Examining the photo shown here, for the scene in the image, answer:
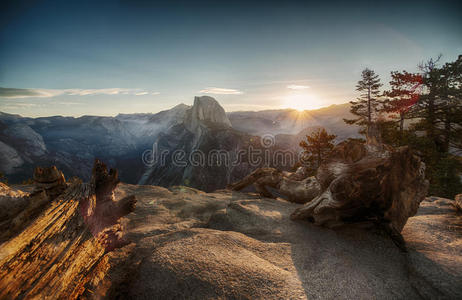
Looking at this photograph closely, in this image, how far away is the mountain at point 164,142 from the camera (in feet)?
197

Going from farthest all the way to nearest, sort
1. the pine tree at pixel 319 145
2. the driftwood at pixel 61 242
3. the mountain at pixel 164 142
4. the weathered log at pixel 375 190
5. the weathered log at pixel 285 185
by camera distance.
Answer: the mountain at pixel 164 142 < the pine tree at pixel 319 145 < the weathered log at pixel 285 185 < the weathered log at pixel 375 190 < the driftwood at pixel 61 242

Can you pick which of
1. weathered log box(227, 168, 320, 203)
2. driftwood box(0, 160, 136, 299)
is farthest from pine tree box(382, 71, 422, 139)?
driftwood box(0, 160, 136, 299)

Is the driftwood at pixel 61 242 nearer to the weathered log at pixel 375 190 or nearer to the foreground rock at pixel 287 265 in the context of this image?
the foreground rock at pixel 287 265

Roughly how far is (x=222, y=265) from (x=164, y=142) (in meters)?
100

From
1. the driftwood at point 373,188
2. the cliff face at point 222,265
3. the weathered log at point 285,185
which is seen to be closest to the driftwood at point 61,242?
Result: the cliff face at point 222,265

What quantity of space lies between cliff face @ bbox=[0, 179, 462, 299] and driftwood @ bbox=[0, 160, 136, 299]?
0.04 ft

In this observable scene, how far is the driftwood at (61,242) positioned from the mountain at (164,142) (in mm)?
50884

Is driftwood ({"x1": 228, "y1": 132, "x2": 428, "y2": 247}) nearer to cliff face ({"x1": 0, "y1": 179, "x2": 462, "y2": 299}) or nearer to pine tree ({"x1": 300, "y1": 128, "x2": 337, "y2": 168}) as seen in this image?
cliff face ({"x1": 0, "y1": 179, "x2": 462, "y2": 299})

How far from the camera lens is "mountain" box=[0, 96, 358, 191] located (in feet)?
197

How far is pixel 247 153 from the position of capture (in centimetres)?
5788

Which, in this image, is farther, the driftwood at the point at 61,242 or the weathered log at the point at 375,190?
the weathered log at the point at 375,190

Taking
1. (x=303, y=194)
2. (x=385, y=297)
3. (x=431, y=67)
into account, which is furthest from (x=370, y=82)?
(x=385, y=297)

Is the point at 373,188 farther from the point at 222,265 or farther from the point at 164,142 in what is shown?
the point at 164,142

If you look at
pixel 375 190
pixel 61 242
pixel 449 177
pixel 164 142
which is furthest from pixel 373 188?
pixel 164 142
